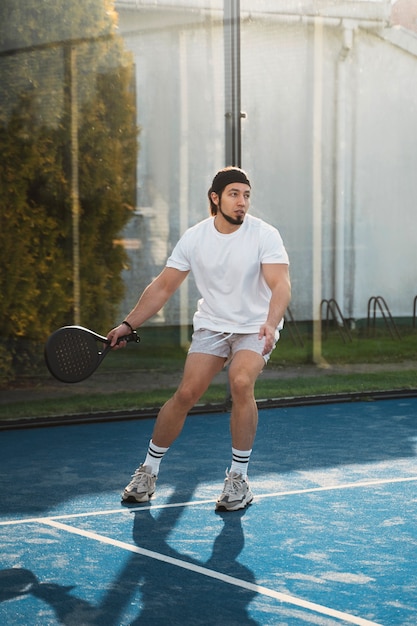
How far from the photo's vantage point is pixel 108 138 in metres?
9.05

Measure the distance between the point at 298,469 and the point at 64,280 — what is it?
279 centimetres

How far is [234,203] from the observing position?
6.04m

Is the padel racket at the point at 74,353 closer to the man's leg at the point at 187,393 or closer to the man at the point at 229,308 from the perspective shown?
the man at the point at 229,308

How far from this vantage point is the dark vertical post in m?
9.40

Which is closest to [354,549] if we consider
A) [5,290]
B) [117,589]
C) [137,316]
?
[117,589]

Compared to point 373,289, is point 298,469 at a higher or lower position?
lower

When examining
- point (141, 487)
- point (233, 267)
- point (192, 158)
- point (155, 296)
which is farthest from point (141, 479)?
point (192, 158)

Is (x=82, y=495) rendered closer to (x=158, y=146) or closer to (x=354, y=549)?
(x=354, y=549)

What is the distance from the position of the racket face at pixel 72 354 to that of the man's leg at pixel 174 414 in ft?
1.65

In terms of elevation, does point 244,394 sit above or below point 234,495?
above

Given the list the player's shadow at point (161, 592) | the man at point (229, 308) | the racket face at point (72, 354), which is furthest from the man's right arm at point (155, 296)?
the player's shadow at point (161, 592)

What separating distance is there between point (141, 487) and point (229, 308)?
1.04 metres

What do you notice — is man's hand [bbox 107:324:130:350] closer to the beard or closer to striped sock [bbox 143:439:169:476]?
striped sock [bbox 143:439:169:476]

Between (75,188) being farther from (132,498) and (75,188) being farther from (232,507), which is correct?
(232,507)
